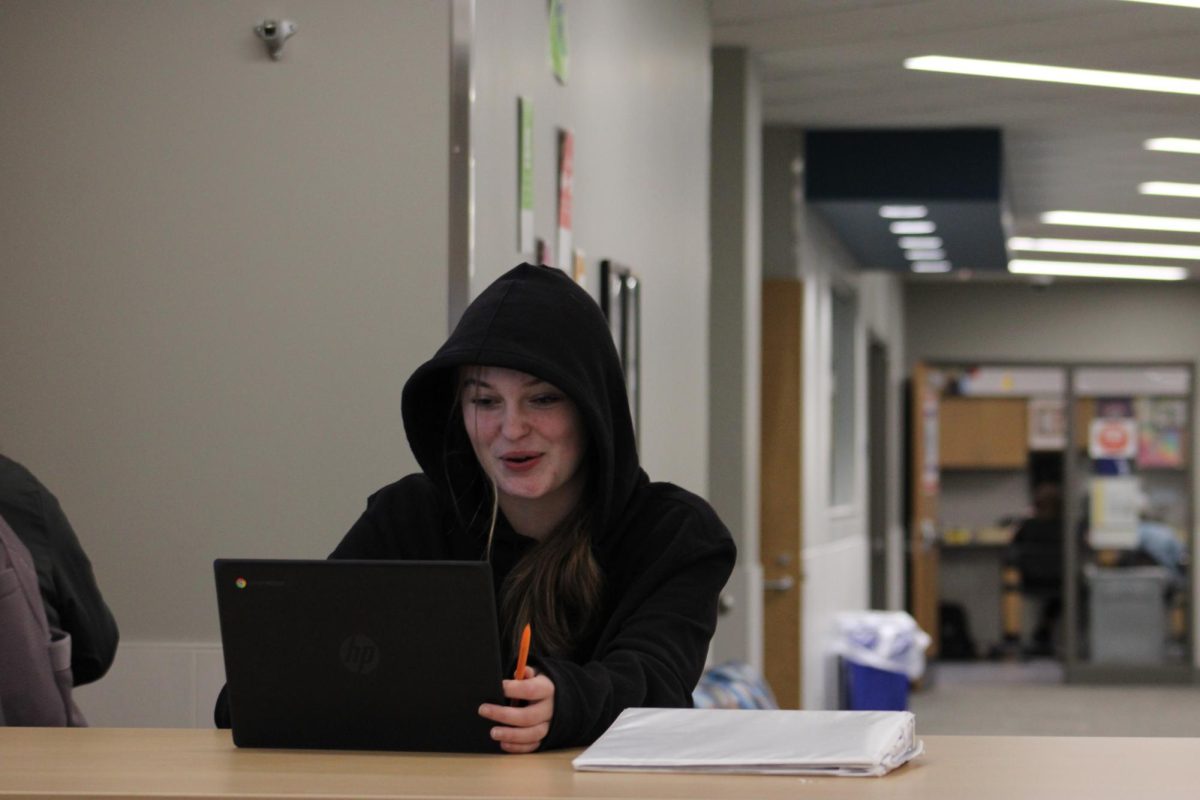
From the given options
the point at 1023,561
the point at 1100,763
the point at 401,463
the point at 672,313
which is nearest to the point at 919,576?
the point at 1023,561

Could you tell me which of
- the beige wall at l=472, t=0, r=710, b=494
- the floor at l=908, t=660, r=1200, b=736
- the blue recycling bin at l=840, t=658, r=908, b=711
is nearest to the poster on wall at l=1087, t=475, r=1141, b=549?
the floor at l=908, t=660, r=1200, b=736

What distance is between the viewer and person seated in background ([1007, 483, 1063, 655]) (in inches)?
529

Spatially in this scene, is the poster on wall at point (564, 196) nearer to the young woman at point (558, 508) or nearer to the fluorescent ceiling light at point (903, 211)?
the young woman at point (558, 508)

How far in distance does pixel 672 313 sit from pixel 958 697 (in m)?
7.53

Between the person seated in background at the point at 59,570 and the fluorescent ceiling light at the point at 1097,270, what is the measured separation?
33.5 feet

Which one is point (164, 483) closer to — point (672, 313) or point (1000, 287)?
point (672, 313)

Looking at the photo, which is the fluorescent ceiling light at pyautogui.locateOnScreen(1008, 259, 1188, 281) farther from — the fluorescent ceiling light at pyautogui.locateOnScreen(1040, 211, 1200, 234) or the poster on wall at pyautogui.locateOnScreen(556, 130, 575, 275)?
the poster on wall at pyautogui.locateOnScreen(556, 130, 575, 275)

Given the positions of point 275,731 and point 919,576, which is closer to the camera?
point 275,731

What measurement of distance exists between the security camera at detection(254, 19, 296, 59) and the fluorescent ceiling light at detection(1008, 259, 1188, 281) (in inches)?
383

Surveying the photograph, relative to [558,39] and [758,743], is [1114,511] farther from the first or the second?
[758,743]

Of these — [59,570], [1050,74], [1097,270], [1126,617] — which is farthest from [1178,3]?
[1126,617]

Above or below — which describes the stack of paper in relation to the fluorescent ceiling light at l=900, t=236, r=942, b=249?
below

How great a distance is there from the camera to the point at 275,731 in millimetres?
1811

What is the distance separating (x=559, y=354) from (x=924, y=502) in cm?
1143
